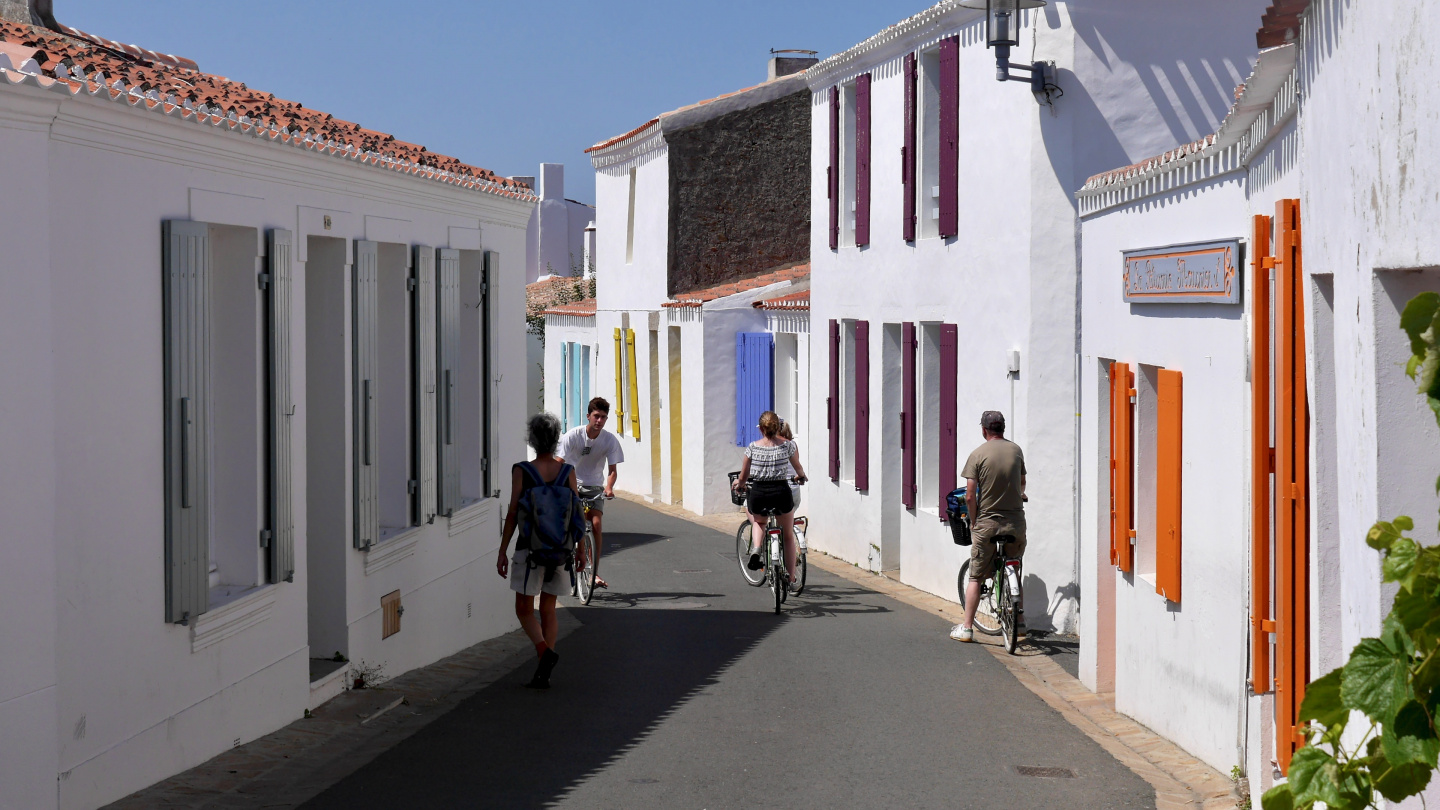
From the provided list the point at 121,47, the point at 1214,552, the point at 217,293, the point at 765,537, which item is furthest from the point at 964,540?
the point at 121,47

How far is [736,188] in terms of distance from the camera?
24.6 metres

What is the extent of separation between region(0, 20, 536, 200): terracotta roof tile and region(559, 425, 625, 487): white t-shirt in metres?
2.27

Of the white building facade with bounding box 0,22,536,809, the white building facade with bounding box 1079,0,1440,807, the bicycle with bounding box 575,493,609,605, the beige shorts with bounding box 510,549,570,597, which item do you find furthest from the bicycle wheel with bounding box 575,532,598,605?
the white building facade with bounding box 1079,0,1440,807

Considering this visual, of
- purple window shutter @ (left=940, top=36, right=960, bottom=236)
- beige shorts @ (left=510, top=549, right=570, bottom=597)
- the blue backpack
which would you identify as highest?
purple window shutter @ (left=940, top=36, right=960, bottom=236)

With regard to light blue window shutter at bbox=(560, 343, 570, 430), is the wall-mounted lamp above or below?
above

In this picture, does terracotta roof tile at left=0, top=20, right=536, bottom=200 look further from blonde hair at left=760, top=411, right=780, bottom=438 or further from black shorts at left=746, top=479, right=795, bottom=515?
black shorts at left=746, top=479, right=795, bottom=515

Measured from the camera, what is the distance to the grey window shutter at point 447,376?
11039 mm

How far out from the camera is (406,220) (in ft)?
34.1

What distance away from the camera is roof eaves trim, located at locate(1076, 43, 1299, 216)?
5.45m

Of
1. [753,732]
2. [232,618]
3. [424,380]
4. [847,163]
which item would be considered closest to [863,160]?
[847,163]

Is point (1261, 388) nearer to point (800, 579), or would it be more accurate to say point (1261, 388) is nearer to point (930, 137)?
point (800, 579)

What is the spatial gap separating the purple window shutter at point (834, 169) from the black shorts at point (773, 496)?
5.46 m

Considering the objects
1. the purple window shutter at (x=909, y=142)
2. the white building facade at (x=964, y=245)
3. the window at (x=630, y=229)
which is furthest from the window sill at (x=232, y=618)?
the window at (x=630, y=229)

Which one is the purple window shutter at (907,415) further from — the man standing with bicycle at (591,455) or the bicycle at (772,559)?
the man standing with bicycle at (591,455)
